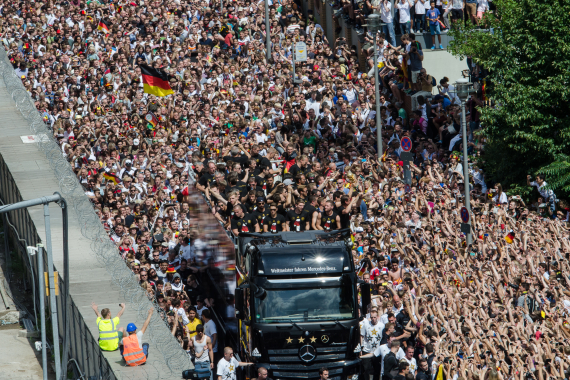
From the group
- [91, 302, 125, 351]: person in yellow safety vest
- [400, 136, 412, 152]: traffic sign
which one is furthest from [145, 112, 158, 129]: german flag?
[91, 302, 125, 351]: person in yellow safety vest

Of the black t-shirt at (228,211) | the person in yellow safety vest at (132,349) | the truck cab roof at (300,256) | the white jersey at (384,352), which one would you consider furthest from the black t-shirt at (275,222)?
the person in yellow safety vest at (132,349)

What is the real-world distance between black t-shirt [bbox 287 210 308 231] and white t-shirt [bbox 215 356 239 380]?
351 cm

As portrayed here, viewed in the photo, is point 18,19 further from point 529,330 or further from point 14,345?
point 529,330

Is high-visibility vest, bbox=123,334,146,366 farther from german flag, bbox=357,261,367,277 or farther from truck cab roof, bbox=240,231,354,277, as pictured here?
german flag, bbox=357,261,367,277

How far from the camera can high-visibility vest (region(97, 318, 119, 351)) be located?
18250mm

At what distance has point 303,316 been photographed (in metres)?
16.8

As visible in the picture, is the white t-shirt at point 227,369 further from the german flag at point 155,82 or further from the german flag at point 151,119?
the german flag at point 155,82

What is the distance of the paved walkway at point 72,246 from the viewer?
18.4m

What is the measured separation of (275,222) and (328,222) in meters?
1.18

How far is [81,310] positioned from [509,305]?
9.11m

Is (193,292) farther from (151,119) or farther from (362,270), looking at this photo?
(151,119)

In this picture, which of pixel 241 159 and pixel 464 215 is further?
pixel 241 159

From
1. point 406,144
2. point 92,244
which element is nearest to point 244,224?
point 92,244

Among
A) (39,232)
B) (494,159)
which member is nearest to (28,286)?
(39,232)
